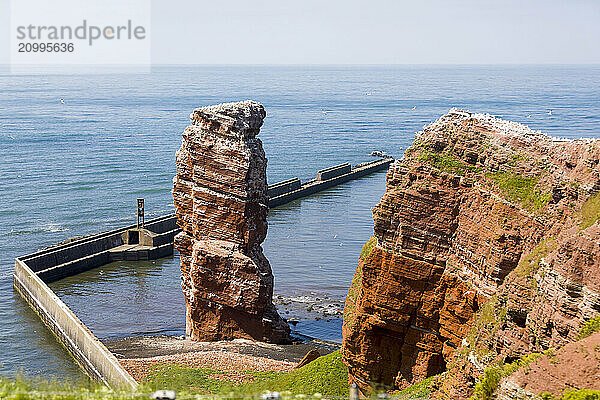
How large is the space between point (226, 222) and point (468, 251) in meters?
16.7

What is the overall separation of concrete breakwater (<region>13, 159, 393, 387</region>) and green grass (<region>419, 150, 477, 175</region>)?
14.4m

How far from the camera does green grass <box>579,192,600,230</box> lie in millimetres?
17578

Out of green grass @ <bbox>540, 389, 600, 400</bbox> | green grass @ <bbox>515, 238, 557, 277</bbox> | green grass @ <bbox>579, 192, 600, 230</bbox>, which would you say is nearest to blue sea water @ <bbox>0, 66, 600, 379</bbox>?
green grass @ <bbox>515, 238, 557, 277</bbox>

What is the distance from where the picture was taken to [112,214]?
76000 mm

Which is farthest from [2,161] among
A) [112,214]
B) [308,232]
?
[308,232]

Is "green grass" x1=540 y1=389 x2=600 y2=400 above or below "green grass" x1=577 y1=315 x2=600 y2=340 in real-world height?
below

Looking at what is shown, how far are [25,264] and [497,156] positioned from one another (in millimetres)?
38404

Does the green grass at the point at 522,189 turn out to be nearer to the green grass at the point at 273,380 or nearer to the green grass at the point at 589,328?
the green grass at the point at 589,328

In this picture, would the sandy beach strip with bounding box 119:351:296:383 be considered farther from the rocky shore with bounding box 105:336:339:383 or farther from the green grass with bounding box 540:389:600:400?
the green grass with bounding box 540:389:600:400

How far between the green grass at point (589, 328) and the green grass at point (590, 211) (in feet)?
9.40

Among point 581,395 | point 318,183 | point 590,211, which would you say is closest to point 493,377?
point 581,395


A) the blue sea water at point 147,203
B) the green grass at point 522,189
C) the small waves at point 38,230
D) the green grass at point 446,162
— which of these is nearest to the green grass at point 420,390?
the green grass at point 522,189

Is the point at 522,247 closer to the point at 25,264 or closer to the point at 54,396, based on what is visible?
the point at 54,396

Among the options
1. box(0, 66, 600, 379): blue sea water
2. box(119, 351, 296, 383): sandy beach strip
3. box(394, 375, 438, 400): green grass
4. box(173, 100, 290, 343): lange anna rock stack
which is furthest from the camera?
box(0, 66, 600, 379): blue sea water
